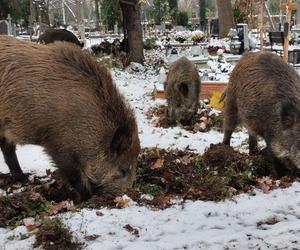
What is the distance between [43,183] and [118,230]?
6.09 ft

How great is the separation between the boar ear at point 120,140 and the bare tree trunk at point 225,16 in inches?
819

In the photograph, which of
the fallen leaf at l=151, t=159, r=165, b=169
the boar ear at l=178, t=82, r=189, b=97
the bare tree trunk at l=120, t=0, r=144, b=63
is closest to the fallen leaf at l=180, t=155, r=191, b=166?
the fallen leaf at l=151, t=159, r=165, b=169

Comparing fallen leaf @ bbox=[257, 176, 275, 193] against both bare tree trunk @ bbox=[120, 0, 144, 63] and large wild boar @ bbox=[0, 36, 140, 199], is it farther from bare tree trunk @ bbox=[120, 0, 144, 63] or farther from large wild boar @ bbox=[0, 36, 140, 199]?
bare tree trunk @ bbox=[120, 0, 144, 63]

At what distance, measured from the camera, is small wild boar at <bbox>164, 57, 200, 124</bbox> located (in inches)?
349

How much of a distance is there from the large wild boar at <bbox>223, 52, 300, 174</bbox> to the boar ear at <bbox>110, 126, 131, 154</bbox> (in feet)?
5.74

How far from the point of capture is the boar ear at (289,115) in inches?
207

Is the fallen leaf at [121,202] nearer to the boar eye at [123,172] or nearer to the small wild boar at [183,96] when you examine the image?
the boar eye at [123,172]

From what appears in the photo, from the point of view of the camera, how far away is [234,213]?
4.57 metres

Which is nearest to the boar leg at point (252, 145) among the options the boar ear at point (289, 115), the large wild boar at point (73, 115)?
the boar ear at point (289, 115)

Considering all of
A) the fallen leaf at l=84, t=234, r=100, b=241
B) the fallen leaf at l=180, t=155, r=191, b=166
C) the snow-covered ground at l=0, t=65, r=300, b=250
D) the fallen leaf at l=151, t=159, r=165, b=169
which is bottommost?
the snow-covered ground at l=0, t=65, r=300, b=250

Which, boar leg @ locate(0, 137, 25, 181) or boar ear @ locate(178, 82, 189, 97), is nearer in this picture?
boar leg @ locate(0, 137, 25, 181)

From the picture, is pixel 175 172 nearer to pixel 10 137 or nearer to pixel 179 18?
pixel 10 137

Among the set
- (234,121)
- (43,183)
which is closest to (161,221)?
(43,183)

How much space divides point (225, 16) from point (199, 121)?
55.4ft
